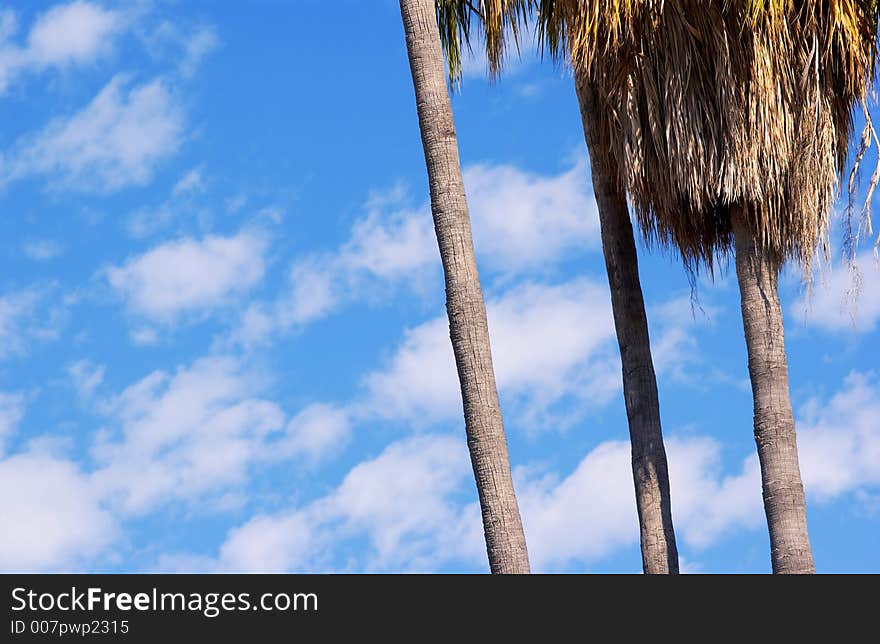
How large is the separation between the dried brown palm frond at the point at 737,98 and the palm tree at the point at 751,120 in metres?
0.01

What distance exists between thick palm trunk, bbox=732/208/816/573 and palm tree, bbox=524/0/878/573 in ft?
0.04

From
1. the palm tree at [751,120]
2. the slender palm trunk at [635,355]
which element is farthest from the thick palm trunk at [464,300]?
the slender palm trunk at [635,355]

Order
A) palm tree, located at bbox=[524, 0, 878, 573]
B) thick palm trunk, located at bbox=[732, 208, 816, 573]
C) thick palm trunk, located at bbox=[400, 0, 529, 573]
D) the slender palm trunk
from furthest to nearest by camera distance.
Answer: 1. the slender palm trunk
2. palm tree, located at bbox=[524, 0, 878, 573]
3. thick palm trunk, located at bbox=[732, 208, 816, 573]
4. thick palm trunk, located at bbox=[400, 0, 529, 573]

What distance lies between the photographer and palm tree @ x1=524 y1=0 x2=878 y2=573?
9.34m

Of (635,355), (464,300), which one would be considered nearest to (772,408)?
(635,355)

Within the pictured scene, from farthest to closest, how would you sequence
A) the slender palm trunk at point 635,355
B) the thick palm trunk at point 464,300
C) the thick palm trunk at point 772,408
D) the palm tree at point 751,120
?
the slender palm trunk at point 635,355 < the palm tree at point 751,120 < the thick palm trunk at point 772,408 < the thick palm trunk at point 464,300

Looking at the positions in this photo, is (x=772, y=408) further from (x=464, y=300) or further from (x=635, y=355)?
(x=464, y=300)

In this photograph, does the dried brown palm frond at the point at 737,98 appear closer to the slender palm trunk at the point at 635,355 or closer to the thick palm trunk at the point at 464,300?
the slender palm trunk at the point at 635,355

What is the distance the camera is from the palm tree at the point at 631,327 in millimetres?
9789

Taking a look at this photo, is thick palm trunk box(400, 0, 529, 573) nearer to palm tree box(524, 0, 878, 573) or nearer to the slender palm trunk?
palm tree box(524, 0, 878, 573)

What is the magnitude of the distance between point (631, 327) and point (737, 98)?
2137 mm

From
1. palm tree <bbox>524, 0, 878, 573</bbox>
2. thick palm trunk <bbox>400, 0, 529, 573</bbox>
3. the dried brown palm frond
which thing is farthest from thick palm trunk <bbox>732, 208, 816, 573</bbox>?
thick palm trunk <bbox>400, 0, 529, 573</bbox>

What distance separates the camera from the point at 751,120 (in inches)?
368
